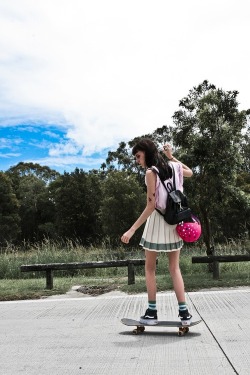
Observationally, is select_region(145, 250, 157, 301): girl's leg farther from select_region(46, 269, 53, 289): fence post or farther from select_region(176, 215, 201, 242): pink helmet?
select_region(46, 269, 53, 289): fence post

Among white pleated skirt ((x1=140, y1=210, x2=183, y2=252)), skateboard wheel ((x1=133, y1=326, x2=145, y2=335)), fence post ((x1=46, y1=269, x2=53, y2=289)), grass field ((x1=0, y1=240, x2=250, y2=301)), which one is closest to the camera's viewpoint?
white pleated skirt ((x1=140, y1=210, x2=183, y2=252))

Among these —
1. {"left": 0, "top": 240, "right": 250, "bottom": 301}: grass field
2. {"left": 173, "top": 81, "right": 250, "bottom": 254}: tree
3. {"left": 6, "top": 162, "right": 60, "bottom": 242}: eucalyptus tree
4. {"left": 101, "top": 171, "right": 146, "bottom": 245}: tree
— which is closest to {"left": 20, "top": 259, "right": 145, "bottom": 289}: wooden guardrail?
{"left": 0, "top": 240, "right": 250, "bottom": 301}: grass field

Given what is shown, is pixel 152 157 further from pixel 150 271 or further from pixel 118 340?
pixel 118 340

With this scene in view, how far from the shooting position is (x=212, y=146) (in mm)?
11492

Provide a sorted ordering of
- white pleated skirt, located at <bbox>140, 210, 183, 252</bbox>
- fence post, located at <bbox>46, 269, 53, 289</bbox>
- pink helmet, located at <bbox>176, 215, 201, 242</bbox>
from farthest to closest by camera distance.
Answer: fence post, located at <bbox>46, 269, 53, 289</bbox> < white pleated skirt, located at <bbox>140, 210, 183, 252</bbox> < pink helmet, located at <bbox>176, 215, 201, 242</bbox>

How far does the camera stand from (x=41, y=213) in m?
78.2

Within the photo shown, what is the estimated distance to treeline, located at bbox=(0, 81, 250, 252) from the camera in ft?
38.1

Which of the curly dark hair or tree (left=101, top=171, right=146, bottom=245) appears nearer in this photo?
the curly dark hair

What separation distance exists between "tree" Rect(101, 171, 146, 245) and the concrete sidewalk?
46.4m

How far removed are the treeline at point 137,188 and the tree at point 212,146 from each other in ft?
0.07

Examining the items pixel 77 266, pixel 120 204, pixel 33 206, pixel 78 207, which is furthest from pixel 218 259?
pixel 33 206

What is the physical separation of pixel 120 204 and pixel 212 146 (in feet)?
145

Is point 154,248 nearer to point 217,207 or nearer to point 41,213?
point 217,207

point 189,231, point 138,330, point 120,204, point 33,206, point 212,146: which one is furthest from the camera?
point 33,206
